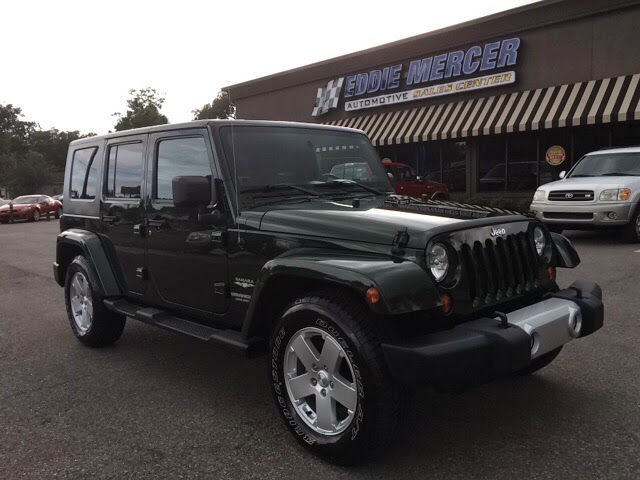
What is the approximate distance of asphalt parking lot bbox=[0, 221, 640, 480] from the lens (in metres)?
3.00

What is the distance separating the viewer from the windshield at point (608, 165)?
11664mm

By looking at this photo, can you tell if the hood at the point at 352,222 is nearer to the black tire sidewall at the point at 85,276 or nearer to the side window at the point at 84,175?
the black tire sidewall at the point at 85,276

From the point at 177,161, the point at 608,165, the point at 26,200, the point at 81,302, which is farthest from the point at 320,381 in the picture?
the point at 26,200

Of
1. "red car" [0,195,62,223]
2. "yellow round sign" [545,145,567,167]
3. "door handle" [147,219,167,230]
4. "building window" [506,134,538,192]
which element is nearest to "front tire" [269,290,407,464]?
"door handle" [147,219,167,230]

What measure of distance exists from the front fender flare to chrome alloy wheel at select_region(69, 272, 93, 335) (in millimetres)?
2675

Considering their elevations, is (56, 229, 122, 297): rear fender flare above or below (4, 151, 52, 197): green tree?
below

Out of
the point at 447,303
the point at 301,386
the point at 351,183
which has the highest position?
the point at 351,183

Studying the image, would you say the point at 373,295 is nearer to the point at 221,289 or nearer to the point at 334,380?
the point at 334,380

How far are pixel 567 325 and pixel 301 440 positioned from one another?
156 cm

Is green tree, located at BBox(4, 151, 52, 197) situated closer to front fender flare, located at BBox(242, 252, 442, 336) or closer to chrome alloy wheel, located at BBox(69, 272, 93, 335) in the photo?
chrome alloy wheel, located at BBox(69, 272, 93, 335)

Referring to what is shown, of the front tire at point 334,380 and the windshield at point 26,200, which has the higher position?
the windshield at point 26,200

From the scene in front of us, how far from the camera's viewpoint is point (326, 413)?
3080 mm

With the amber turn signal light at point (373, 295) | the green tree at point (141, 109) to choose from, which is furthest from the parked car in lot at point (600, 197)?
the green tree at point (141, 109)

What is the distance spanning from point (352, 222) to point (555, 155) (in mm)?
16780
